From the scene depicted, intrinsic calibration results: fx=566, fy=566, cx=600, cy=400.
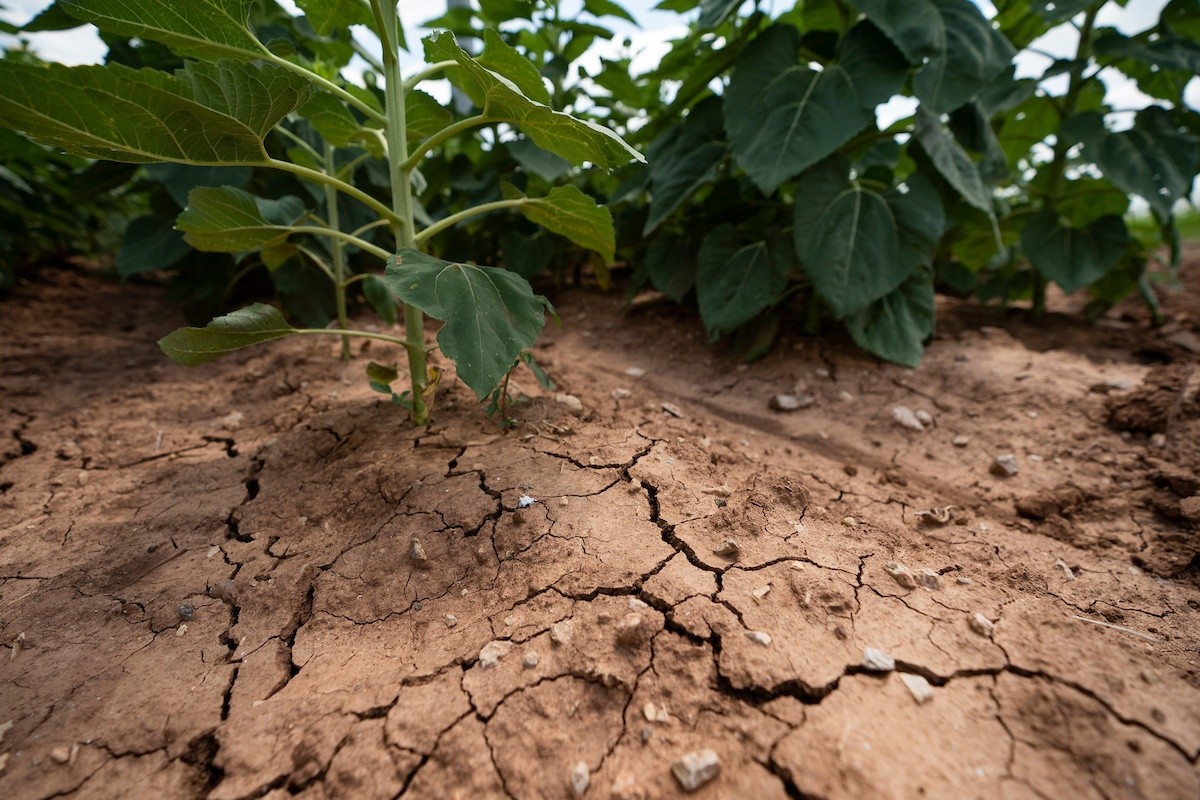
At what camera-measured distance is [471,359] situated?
1.13 metres

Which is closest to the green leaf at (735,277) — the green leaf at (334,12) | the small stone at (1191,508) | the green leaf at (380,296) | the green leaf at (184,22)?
the green leaf at (380,296)

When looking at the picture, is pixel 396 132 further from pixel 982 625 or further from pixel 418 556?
pixel 982 625

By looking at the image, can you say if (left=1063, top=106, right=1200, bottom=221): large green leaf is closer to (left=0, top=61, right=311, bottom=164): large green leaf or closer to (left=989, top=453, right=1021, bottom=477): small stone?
(left=989, top=453, right=1021, bottom=477): small stone

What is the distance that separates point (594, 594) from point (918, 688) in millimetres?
567

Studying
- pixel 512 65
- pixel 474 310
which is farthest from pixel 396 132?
pixel 474 310

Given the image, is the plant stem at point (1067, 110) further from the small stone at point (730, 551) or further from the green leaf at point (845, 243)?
the small stone at point (730, 551)

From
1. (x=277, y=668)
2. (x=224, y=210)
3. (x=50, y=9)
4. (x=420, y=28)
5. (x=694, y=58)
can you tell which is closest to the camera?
(x=277, y=668)

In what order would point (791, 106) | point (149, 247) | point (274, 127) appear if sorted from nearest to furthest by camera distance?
1. point (274, 127)
2. point (791, 106)
3. point (149, 247)

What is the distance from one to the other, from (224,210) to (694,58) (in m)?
2.06

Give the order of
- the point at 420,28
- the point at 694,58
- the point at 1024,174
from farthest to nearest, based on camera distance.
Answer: the point at 1024,174
the point at 420,28
the point at 694,58

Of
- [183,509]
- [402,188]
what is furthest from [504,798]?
[402,188]

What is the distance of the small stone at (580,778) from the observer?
0.80m

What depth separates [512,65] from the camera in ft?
4.34

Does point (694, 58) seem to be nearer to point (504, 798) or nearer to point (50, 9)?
point (50, 9)
